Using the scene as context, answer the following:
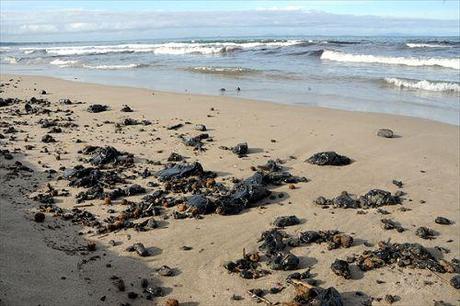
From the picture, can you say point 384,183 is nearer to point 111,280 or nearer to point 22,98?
point 111,280

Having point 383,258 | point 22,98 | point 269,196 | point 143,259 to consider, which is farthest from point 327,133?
point 22,98

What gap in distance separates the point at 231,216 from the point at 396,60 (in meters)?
22.8

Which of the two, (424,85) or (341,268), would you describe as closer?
(341,268)

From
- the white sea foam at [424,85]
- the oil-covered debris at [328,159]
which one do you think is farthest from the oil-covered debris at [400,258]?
the white sea foam at [424,85]

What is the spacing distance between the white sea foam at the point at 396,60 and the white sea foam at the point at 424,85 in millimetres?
8014

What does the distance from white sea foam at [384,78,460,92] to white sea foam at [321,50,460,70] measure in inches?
316

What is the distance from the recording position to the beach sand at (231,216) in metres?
4.13

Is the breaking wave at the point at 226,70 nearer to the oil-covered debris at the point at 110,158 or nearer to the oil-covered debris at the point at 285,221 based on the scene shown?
the oil-covered debris at the point at 110,158

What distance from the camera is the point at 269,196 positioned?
6152 mm

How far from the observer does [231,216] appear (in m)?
5.58

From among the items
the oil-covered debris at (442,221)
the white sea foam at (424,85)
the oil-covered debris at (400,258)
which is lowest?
the oil-covered debris at (400,258)

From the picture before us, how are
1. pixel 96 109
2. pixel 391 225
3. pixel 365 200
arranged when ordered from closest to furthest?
pixel 391 225, pixel 365 200, pixel 96 109

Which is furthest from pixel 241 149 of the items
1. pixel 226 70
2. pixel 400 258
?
pixel 226 70

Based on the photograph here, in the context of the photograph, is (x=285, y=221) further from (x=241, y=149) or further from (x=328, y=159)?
(x=241, y=149)
